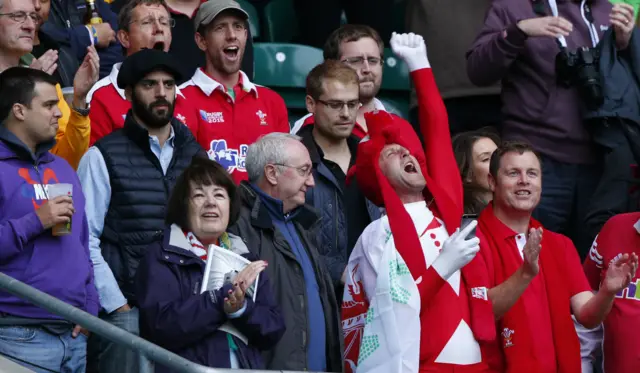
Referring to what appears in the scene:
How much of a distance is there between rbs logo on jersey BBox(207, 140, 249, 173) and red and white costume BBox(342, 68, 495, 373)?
93 cm

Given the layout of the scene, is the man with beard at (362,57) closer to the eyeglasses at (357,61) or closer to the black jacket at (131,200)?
the eyeglasses at (357,61)

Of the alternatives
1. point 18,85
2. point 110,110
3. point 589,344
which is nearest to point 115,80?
point 110,110

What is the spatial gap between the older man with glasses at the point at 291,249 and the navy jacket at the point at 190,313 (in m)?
0.23

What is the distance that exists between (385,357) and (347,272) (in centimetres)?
72

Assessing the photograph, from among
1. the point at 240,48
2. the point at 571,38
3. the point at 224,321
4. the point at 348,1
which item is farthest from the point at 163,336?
the point at 348,1

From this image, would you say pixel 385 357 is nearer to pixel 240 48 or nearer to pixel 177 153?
pixel 177 153

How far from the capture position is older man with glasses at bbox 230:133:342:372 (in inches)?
225

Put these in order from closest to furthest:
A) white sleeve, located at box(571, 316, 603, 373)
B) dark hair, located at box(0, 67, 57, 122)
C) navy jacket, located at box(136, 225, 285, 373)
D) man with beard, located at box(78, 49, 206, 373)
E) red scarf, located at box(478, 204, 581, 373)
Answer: navy jacket, located at box(136, 225, 285, 373), red scarf, located at box(478, 204, 581, 373), dark hair, located at box(0, 67, 57, 122), man with beard, located at box(78, 49, 206, 373), white sleeve, located at box(571, 316, 603, 373)

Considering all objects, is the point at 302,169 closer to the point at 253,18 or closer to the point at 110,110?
the point at 110,110

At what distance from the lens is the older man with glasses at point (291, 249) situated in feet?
18.8

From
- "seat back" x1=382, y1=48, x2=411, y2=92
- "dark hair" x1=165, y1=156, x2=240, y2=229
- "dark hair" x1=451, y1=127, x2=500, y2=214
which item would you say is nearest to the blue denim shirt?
"dark hair" x1=165, y1=156, x2=240, y2=229

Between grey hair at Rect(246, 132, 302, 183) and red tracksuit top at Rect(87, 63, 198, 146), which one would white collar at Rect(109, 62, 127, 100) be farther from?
grey hair at Rect(246, 132, 302, 183)

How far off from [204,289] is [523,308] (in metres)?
1.46

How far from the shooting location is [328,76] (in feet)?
23.8
